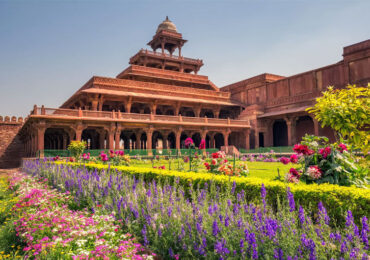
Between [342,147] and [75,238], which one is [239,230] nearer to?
[75,238]

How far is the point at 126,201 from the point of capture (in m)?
4.63

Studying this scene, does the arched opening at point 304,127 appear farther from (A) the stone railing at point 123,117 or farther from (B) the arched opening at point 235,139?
(B) the arched opening at point 235,139

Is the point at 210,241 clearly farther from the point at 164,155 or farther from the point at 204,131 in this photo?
the point at 204,131

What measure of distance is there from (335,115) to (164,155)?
18281 millimetres

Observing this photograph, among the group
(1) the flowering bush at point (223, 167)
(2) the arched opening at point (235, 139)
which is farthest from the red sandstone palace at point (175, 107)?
(1) the flowering bush at point (223, 167)

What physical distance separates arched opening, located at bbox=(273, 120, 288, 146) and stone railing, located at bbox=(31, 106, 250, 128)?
4.09m

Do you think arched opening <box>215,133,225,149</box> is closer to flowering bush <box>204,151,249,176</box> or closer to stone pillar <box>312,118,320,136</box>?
stone pillar <box>312,118,320,136</box>

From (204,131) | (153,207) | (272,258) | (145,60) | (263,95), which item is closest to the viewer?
(272,258)

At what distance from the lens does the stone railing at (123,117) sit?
2063 cm

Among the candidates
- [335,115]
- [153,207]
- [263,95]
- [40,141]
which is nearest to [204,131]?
[263,95]

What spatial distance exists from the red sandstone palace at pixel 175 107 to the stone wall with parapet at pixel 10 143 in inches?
4.4

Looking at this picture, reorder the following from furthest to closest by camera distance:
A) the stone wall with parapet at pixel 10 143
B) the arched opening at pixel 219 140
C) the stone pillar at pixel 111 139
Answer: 1. the arched opening at pixel 219 140
2. the stone wall with parapet at pixel 10 143
3. the stone pillar at pixel 111 139

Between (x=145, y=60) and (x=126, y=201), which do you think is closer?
(x=126, y=201)

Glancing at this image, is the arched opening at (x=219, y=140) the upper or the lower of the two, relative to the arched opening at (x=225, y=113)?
lower
